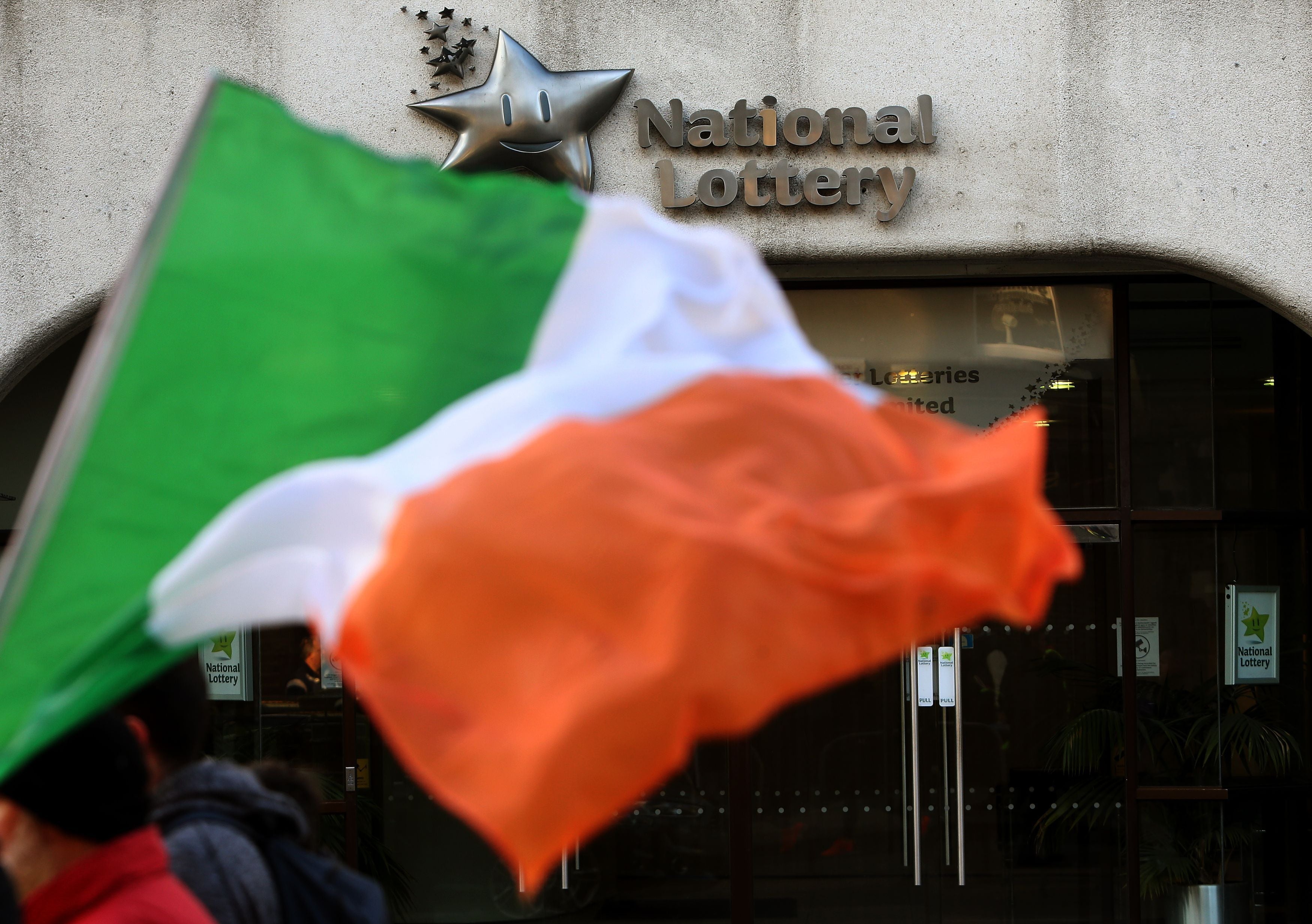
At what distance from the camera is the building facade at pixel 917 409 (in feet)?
24.8

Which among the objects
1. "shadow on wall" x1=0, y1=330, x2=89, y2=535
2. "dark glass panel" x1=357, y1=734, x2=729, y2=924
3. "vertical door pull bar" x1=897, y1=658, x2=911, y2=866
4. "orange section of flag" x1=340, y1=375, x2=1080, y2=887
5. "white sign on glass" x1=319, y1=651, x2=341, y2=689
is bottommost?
"dark glass panel" x1=357, y1=734, x2=729, y2=924

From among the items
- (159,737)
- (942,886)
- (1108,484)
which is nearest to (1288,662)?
(1108,484)

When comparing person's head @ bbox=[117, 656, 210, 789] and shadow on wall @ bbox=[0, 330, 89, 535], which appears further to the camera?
shadow on wall @ bbox=[0, 330, 89, 535]

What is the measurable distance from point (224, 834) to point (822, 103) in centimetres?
585

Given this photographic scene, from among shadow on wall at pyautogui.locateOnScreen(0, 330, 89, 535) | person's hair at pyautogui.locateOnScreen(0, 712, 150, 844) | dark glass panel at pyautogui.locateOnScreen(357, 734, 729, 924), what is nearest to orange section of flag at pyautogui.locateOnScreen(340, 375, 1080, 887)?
person's hair at pyautogui.locateOnScreen(0, 712, 150, 844)

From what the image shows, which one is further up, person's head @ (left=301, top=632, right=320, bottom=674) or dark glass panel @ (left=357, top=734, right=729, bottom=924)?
person's head @ (left=301, top=632, right=320, bottom=674)

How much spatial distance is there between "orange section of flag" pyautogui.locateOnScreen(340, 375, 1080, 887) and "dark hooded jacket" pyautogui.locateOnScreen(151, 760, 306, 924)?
1137mm

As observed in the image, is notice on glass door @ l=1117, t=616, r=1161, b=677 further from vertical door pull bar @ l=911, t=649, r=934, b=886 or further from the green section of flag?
the green section of flag

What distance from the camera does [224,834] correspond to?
2.73m

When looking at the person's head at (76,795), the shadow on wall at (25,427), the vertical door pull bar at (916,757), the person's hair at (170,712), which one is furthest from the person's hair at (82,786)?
the shadow on wall at (25,427)

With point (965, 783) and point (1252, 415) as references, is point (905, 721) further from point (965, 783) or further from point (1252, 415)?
point (1252, 415)

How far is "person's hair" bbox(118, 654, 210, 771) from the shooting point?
9.42 ft

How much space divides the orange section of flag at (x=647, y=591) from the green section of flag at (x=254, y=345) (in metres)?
0.38

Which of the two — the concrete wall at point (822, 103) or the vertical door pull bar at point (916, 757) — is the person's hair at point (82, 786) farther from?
the vertical door pull bar at point (916, 757)
